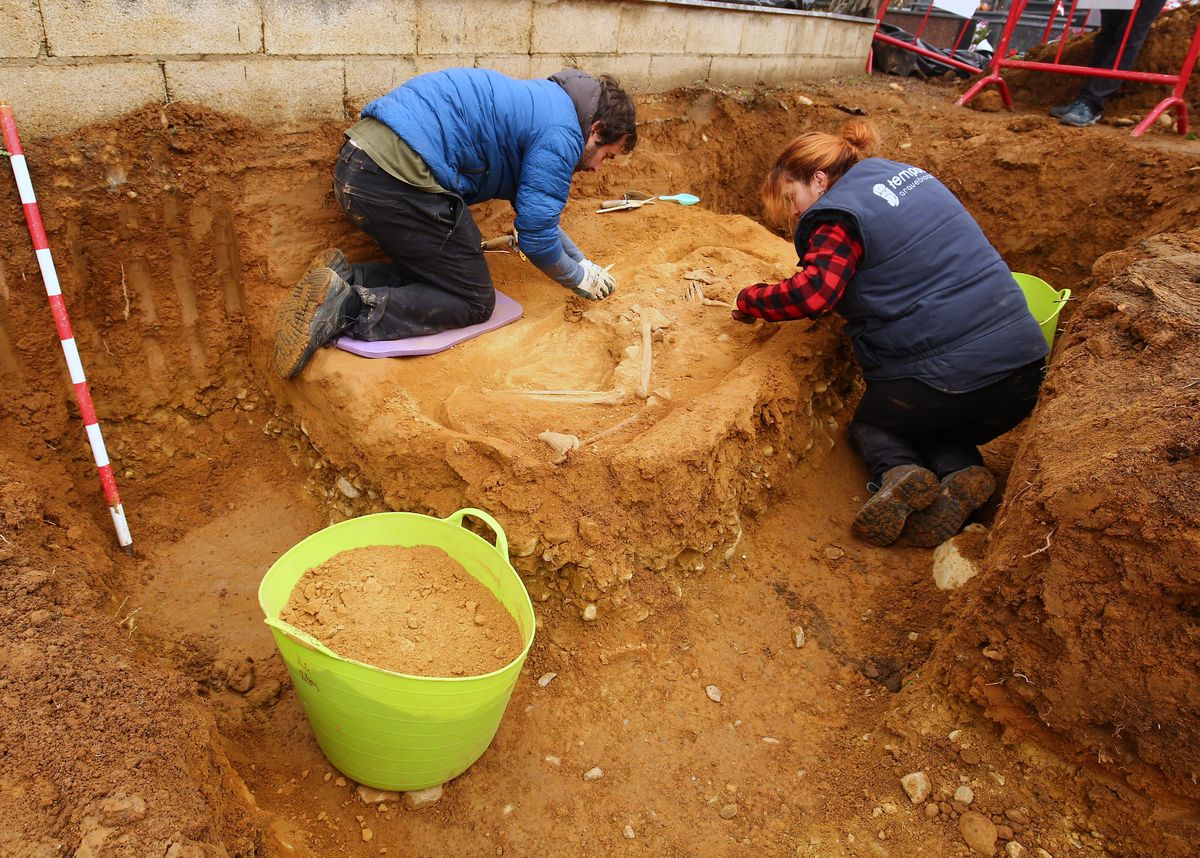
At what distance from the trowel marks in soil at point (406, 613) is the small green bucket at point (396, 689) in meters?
0.04

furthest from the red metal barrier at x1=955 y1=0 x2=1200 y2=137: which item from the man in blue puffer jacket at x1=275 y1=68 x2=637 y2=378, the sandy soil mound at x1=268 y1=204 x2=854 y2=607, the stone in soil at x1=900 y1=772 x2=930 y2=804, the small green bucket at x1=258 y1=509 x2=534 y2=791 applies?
the small green bucket at x1=258 y1=509 x2=534 y2=791

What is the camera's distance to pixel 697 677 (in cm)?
260

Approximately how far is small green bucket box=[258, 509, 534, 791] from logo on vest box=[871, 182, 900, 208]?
1.95 meters

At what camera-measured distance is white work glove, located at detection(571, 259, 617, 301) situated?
3398mm

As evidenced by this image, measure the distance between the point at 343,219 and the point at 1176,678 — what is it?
341 centimetres

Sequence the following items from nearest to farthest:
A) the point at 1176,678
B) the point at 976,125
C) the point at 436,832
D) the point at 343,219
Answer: the point at 1176,678, the point at 436,832, the point at 343,219, the point at 976,125

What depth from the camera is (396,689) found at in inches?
71.1

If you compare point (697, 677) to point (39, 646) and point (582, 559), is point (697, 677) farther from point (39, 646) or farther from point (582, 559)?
point (39, 646)

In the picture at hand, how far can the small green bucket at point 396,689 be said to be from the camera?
1817mm

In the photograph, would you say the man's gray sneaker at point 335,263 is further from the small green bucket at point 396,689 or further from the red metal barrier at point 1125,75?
the red metal barrier at point 1125,75

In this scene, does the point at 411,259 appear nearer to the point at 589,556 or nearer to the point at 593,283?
the point at 593,283

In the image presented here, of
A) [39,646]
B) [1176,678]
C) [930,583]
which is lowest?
[930,583]

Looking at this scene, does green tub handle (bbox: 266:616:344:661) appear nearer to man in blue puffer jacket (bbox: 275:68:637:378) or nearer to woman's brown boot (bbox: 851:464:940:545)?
man in blue puffer jacket (bbox: 275:68:637:378)

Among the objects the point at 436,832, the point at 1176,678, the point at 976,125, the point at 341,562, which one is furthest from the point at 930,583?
the point at 976,125
